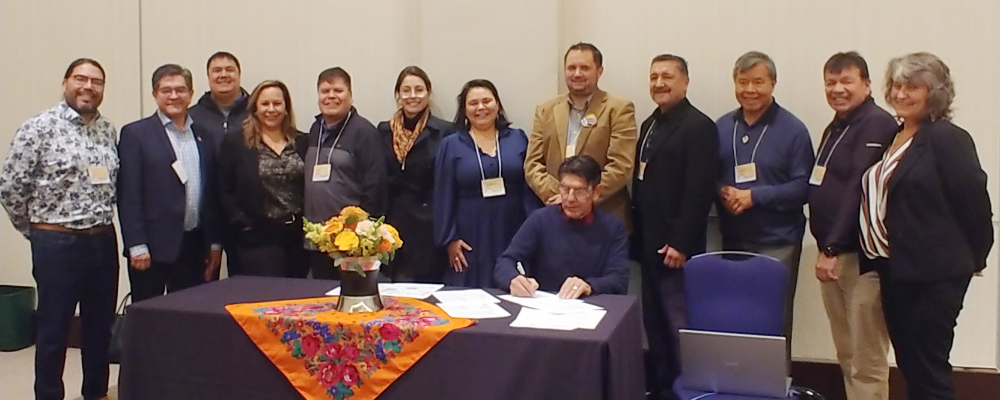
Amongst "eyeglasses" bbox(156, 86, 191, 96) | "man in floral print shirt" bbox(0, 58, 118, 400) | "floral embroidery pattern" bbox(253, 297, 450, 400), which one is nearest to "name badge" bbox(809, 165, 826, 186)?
"floral embroidery pattern" bbox(253, 297, 450, 400)

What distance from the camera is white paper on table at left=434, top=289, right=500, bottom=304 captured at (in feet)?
9.04

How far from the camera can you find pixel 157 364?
269 centimetres

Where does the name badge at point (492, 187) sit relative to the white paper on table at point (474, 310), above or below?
above

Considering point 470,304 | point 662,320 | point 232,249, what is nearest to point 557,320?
point 470,304

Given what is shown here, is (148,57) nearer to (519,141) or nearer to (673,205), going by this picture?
(519,141)

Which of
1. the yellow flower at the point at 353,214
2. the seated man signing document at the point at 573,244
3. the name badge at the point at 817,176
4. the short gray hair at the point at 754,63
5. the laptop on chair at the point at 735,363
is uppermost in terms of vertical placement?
the short gray hair at the point at 754,63

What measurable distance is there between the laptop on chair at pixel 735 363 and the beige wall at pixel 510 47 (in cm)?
171

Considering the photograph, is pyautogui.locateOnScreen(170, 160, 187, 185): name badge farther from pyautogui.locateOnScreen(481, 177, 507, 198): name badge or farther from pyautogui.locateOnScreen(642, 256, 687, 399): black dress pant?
pyautogui.locateOnScreen(642, 256, 687, 399): black dress pant

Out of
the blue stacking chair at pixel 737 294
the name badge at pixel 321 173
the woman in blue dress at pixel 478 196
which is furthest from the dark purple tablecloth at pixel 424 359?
the woman in blue dress at pixel 478 196

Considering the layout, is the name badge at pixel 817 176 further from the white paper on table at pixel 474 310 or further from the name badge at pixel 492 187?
the white paper on table at pixel 474 310

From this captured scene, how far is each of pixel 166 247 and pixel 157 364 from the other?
43.2 inches

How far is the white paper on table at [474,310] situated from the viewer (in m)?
2.53

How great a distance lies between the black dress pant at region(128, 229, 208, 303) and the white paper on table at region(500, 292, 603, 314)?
1845mm

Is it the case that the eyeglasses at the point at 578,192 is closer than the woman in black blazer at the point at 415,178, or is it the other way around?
the eyeglasses at the point at 578,192
